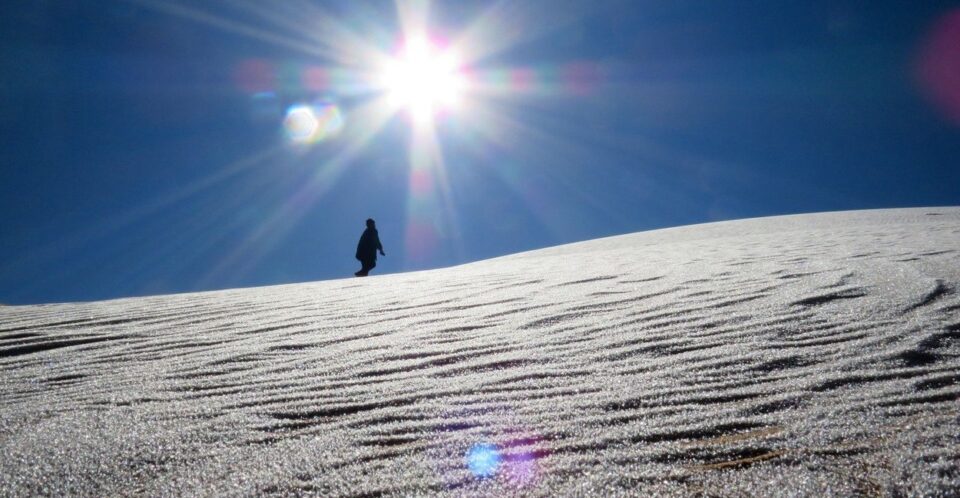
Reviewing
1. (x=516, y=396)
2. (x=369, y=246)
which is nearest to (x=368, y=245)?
(x=369, y=246)

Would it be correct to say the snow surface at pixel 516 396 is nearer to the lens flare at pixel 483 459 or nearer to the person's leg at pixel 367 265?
the lens flare at pixel 483 459

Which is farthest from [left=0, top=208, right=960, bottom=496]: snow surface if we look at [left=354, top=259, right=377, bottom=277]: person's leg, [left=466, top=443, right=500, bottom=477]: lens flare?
[left=354, top=259, right=377, bottom=277]: person's leg

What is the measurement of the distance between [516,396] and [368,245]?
9499mm

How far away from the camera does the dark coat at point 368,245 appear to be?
1119cm

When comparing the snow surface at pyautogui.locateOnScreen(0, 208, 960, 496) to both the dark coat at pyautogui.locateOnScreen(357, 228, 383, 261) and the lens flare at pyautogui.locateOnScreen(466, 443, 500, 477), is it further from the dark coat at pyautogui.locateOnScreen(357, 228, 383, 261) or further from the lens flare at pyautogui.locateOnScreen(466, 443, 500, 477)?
the dark coat at pyautogui.locateOnScreen(357, 228, 383, 261)

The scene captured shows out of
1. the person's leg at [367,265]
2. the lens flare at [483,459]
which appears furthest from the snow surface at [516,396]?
the person's leg at [367,265]

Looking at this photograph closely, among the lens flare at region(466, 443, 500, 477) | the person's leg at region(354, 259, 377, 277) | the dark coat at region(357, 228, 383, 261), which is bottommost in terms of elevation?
the lens flare at region(466, 443, 500, 477)

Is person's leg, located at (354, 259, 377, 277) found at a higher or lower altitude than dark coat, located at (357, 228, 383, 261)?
lower

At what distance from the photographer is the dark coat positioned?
11188 millimetres

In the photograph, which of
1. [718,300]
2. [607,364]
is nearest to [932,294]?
[718,300]

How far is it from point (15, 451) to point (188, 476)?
578 mm

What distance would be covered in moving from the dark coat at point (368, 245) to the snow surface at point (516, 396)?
7.19 meters

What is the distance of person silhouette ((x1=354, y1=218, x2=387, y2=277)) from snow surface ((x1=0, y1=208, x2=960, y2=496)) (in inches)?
283

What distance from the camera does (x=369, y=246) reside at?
11266 millimetres
